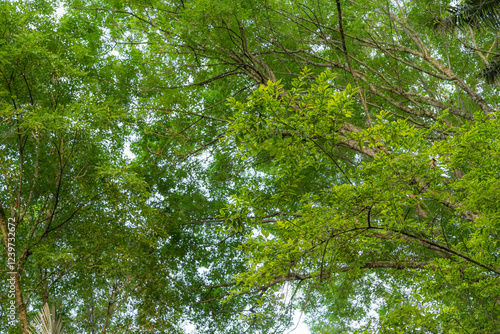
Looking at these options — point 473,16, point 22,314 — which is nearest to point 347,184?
point 22,314

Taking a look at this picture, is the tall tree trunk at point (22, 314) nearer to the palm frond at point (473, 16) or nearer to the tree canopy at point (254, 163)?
the tree canopy at point (254, 163)

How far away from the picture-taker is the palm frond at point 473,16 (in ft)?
20.1

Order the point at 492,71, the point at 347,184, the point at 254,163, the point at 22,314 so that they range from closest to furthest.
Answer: the point at 347,184 → the point at 22,314 → the point at 492,71 → the point at 254,163

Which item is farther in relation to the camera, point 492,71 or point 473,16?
point 492,71

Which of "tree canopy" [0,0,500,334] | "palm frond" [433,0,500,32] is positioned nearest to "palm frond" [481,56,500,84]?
"tree canopy" [0,0,500,334]

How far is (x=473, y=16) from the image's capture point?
6.26m

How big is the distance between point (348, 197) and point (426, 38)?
6.26m

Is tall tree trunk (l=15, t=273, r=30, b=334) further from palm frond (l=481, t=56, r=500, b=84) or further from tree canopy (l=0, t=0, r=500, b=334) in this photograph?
palm frond (l=481, t=56, r=500, b=84)

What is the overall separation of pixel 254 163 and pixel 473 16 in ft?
15.8

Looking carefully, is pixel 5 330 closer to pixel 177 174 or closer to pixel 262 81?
pixel 177 174

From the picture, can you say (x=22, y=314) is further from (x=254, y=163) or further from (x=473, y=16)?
(x=473, y=16)

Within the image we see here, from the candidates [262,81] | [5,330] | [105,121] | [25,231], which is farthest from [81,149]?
[5,330]

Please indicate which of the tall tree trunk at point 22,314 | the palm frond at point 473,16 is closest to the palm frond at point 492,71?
the palm frond at point 473,16

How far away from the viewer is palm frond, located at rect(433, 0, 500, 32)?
20.1ft
